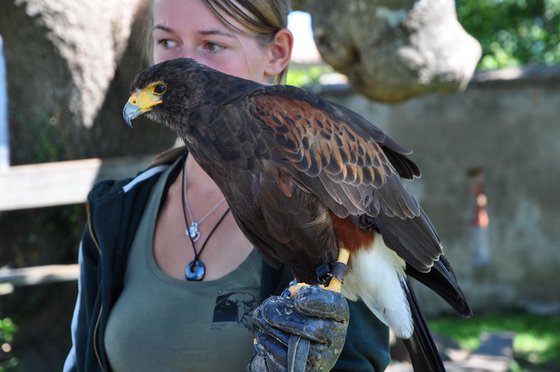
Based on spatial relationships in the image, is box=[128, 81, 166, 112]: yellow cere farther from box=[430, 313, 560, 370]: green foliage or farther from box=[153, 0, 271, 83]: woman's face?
box=[430, 313, 560, 370]: green foliage

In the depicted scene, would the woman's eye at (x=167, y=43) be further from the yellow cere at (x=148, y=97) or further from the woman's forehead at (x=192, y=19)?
the yellow cere at (x=148, y=97)

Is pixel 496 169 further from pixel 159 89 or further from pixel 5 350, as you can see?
pixel 159 89

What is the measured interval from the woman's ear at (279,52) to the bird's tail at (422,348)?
842 millimetres

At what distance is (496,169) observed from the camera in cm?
865

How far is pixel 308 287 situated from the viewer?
1.83 meters

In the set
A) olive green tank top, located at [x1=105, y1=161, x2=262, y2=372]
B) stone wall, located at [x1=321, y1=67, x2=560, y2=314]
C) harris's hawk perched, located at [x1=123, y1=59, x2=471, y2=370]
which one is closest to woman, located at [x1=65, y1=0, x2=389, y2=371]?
olive green tank top, located at [x1=105, y1=161, x2=262, y2=372]

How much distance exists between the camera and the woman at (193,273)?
2.03 metres

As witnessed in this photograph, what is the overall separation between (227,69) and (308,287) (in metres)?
0.74

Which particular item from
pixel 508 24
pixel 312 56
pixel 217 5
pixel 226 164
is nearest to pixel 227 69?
pixel 217 5

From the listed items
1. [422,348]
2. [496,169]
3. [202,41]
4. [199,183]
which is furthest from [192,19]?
[496,169]

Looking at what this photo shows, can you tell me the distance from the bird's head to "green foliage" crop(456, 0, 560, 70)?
1024 cm

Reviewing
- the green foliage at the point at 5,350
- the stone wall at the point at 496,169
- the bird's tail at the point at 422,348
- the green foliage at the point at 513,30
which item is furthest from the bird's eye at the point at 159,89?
the green foliage at the point at 513,30

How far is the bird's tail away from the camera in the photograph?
214 cm

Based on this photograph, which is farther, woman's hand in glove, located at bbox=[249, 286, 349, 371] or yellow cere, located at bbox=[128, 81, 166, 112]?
yellow cere, located at bbox=[128, 81, 166, 112]
